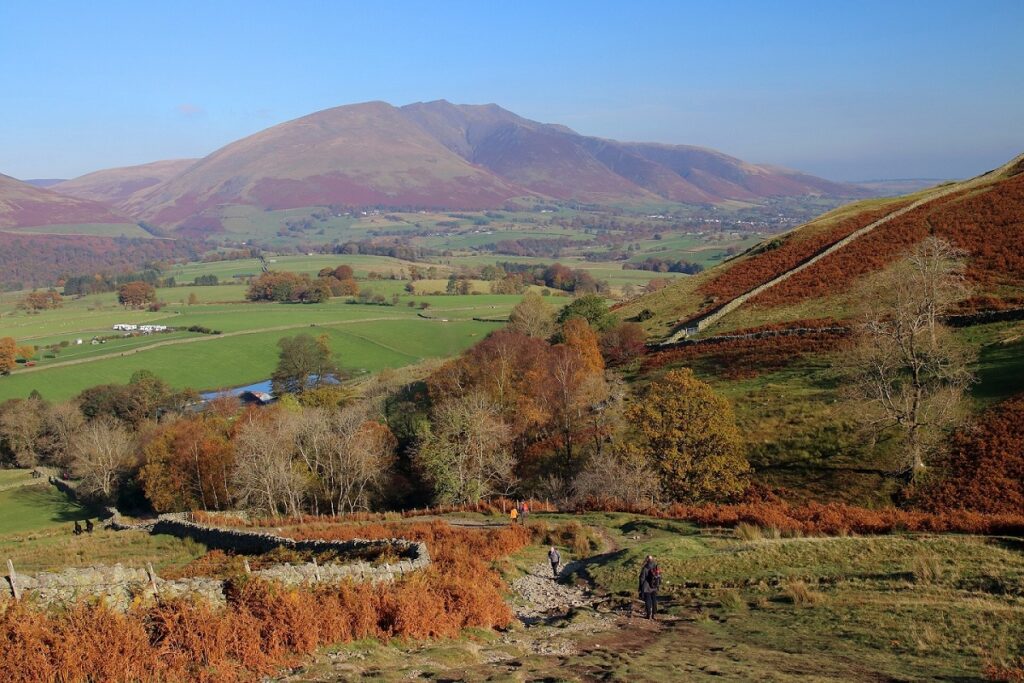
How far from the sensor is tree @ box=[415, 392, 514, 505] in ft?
156

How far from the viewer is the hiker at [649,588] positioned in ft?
64.7

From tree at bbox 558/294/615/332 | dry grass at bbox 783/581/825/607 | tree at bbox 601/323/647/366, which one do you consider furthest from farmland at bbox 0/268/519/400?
dry grass at bbox 783/581/825/607

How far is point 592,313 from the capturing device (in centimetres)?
8156

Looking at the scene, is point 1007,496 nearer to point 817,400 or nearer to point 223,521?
point 817,400

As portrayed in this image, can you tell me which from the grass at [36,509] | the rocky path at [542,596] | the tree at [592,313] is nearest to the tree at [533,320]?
the tree at [592,313]

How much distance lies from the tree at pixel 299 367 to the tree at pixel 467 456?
166ft

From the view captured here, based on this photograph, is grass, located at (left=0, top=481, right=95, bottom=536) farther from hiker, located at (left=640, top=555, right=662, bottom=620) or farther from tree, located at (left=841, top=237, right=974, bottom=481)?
tree, located at (left=841, top=237, right=974, bottom=481)

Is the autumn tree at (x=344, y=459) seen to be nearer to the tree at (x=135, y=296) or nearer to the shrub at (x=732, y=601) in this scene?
the shrub at (x=732, y=601)

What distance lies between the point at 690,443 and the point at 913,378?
12.0 meters

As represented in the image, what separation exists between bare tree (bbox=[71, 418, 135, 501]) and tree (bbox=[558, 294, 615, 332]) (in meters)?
48.2

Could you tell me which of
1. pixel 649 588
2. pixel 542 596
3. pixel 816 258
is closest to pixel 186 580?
pixel 542 596

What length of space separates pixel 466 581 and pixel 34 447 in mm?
85782

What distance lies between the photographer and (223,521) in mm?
43281

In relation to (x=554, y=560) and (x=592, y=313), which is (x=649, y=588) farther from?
(x=592, y=313)
